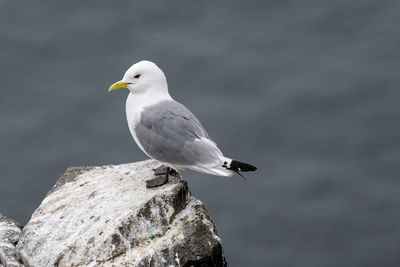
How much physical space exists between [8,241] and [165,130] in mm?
2658

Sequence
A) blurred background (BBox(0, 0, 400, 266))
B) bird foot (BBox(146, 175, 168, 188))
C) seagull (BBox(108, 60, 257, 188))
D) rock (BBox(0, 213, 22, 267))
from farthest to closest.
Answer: blurred background (BBox(0, 0, 400, 266)) < bird foot (BBox(146, 175, 168, 188)) < rock (BBox(0, 213, 22, 267)) < seagull (BBox(108, 60, 257, 188))

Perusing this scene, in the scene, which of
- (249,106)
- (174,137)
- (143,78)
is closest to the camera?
(174,137)

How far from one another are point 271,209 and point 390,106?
146 inches

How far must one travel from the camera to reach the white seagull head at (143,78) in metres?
9.28

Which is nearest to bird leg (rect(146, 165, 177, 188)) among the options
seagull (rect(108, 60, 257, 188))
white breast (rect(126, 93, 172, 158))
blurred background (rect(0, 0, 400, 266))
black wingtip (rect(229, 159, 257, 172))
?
seagull (rect(108, 60, 257, 188))

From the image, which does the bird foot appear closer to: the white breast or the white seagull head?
the white breast

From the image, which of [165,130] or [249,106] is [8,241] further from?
[249,106]

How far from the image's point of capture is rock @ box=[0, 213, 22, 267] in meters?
9.18

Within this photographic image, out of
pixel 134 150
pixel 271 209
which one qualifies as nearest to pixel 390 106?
pixel 271 209

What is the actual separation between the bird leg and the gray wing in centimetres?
41

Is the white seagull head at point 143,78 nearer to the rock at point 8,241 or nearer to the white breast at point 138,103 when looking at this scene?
the white breast at point 138,103

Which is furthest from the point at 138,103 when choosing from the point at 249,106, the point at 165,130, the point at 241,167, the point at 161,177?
the point at 249,106

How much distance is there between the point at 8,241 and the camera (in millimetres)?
9602

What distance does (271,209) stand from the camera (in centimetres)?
1392
